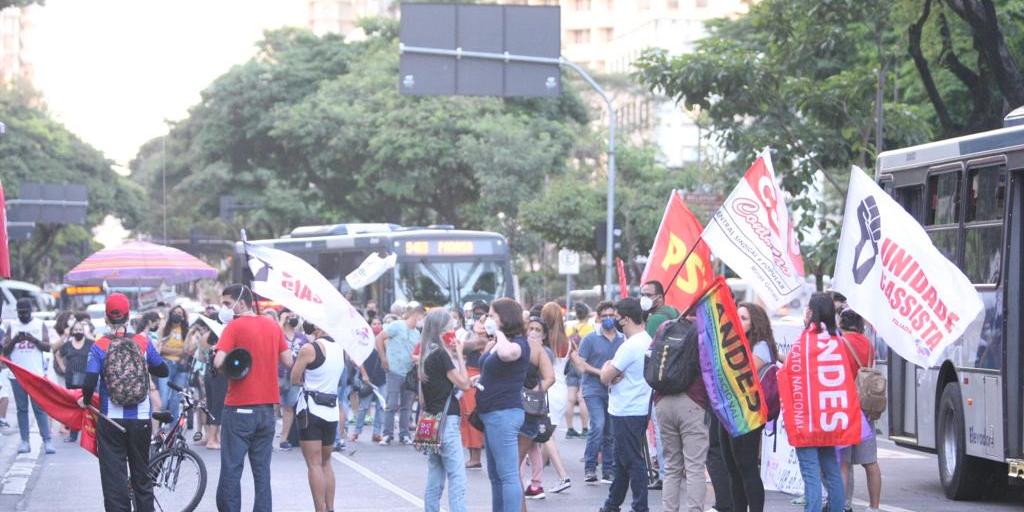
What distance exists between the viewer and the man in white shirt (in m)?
Result: 12.1

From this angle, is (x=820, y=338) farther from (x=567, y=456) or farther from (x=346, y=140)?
(x=346, y=140)

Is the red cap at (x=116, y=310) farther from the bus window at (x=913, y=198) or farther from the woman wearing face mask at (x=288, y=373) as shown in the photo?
the bus window at (x=913, y=198)

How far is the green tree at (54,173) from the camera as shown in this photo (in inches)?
2442

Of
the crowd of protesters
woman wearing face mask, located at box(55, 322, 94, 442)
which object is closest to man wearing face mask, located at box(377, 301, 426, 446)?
woman wearing face mask, located at box(55, 322, 94, 442)

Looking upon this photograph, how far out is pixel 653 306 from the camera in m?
12.9

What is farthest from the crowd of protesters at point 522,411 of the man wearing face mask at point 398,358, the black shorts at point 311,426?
the man wearing face mask at point 398,358

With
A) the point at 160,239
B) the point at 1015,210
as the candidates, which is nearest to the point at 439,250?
the point at 1015,210

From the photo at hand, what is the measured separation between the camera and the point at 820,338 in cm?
1101

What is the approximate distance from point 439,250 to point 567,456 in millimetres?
13873

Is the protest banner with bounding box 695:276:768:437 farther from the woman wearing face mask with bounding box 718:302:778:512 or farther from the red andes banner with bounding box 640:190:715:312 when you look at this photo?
the red andes banner with bounding box 640:190:715:312

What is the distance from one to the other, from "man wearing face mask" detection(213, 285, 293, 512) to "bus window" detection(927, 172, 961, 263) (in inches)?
243

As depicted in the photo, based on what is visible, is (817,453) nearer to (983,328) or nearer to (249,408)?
(983,328)

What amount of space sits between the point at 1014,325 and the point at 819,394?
9.16 feet

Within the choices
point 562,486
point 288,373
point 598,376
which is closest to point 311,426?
point 562,486
